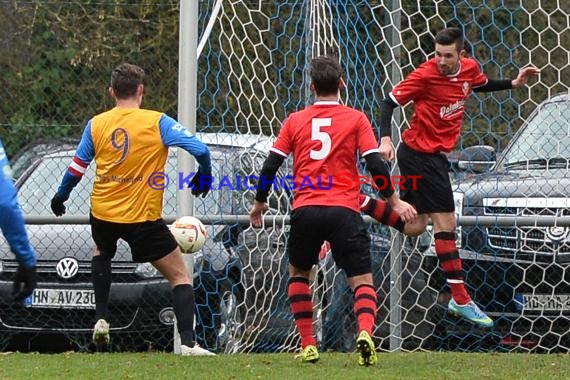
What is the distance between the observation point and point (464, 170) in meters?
9.95

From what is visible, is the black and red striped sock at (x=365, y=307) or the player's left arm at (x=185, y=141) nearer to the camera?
the black and red striped sock at (x=365, y=307)

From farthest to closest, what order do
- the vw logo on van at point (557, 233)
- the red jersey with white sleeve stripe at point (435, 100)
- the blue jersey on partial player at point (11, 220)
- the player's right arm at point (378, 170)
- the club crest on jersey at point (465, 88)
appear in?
the vw logo on van at point (557, 233) → the club crest on jersey at point (465, 88) → the red jersey with white sleeve stripe at point (435, 100) → the player's right arm at point (378, 170) → the blue jersey on partial player at point (11, 220)

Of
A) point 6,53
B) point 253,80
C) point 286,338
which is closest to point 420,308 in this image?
point 286,338

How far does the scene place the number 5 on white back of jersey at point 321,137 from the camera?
26.4 ft

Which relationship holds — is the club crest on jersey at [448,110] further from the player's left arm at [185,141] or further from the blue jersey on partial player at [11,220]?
the blue jersey on partial player at [11,220]

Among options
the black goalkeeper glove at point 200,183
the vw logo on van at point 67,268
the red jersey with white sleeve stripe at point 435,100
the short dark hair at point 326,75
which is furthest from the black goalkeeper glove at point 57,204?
the red jersey with white sleeve stripe at point 435,100

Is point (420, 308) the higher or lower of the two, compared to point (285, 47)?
lower

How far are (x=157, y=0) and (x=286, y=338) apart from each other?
17.5 feet

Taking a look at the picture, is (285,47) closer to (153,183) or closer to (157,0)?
(153,183)

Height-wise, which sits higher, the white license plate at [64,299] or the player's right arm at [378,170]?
the player's right arm at [378,170]

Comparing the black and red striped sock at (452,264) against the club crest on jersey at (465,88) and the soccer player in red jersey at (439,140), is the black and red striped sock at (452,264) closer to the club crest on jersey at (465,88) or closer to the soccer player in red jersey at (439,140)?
the soccer player in red jersey at (439,140)

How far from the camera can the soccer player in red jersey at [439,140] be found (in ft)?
28.7

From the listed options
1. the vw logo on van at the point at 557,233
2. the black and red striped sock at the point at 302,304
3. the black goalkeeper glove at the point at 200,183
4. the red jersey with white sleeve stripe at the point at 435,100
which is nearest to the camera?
the black and red striped sock at the point at 302,304

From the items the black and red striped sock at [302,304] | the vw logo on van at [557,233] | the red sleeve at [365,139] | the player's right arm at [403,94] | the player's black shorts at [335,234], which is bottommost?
the black and red striped sock at [302,304]
